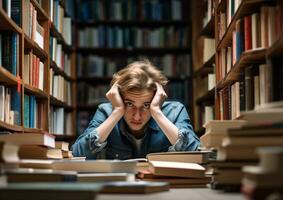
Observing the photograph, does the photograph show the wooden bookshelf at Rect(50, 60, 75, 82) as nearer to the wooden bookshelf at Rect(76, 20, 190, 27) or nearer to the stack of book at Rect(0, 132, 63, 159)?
the wooden bookshelf at Rect(76, 20, 190, 27)

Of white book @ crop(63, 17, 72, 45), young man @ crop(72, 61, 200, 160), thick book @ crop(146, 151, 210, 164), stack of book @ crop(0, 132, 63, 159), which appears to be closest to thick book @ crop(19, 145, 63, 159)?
stack of book @ crop(0, 132, 63, 159)

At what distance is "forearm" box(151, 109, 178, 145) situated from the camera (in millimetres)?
2922

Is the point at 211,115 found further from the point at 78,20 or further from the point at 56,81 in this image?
the point at 78,20

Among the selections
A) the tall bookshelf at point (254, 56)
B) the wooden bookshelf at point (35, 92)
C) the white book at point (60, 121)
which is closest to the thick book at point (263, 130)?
the tall bookshelf at point (254, 56)

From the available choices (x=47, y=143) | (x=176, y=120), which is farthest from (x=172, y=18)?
(x=47, y=143)

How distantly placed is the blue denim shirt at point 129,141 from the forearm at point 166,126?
0.12 ft

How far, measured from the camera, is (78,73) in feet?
20.2

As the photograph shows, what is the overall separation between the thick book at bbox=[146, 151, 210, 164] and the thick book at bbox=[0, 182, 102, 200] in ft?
3.38

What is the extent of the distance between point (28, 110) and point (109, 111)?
957mm

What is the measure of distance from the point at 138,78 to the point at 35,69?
133 cm

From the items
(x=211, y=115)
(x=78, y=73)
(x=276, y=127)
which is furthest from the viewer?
(x=78, y=73)

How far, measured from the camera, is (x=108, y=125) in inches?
117

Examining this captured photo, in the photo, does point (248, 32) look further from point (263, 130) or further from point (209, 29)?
point (209, 29)

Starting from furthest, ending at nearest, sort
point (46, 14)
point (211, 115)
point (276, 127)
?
point (211, 115) < point (46, 14) < point (276, 127)
